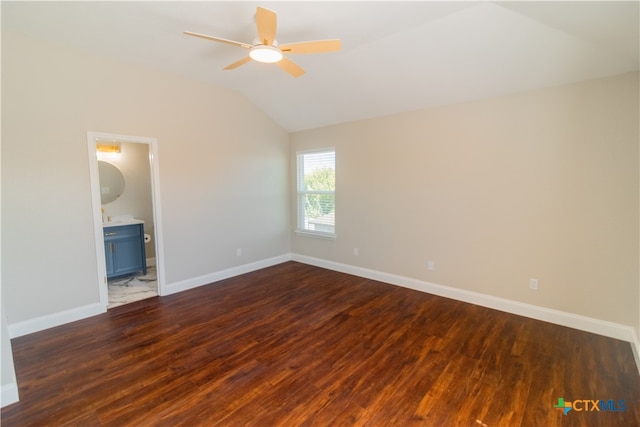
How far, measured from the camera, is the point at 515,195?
10.6 feet

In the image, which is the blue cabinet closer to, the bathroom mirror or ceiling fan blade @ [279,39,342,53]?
the bathroom mirror

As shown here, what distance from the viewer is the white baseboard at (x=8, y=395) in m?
1.94

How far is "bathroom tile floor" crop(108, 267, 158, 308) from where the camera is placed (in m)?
3.78

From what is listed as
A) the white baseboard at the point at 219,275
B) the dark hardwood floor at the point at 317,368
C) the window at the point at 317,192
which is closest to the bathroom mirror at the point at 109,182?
the white baseboard at the point at 219,275

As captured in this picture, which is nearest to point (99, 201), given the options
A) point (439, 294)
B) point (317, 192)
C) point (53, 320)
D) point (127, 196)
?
point (53, 320)

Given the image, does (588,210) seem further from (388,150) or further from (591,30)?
(388,150)

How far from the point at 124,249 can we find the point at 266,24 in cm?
411

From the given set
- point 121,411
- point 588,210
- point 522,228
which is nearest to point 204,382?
point 121,411

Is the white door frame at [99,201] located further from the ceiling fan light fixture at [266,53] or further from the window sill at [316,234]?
the window sill at [316,234]

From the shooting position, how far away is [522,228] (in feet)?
10.5

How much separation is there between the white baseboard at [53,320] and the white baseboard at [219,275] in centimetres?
79

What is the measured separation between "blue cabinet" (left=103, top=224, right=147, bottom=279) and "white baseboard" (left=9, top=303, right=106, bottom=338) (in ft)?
3.73

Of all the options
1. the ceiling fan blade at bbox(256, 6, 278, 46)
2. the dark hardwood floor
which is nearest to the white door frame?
the dark hardwood floor

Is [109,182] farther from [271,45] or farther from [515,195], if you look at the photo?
[515,195]
